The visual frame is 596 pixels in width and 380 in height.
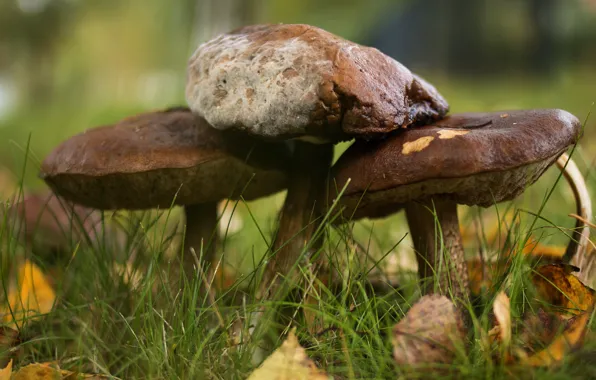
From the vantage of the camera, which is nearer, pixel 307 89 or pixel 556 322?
pixel 556 322

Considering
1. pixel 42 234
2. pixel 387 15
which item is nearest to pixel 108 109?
pixel 42 234

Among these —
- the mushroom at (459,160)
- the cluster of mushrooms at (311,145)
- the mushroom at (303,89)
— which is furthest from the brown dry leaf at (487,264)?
the mushroom at (303,89)

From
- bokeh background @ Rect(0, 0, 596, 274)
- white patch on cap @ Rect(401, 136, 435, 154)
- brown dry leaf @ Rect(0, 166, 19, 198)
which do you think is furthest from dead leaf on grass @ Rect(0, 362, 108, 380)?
brown dry leaf @ Rect(0, 166, 19, 198)

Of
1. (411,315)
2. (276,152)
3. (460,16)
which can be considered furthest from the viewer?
(460,16)

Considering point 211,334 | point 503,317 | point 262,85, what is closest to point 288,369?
point 211,334

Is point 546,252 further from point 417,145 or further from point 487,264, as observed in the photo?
point 417,145

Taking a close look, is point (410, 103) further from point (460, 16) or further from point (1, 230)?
point (460, 16)

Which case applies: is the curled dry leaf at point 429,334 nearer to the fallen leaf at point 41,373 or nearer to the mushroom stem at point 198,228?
the fallen leaf at point 41,373
